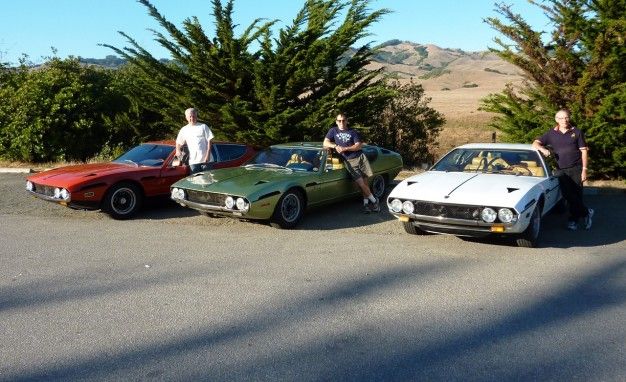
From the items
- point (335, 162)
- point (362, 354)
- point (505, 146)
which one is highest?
point (505, 146)

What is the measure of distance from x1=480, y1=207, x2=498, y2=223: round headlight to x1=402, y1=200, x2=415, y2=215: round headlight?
0.87 meters

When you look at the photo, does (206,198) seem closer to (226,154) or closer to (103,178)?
(103,178)

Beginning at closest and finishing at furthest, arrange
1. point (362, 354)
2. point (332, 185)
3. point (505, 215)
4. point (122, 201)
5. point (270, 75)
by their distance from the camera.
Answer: point (362, 354)
point (505, 215)
point (122, 201)
point (332, 185)
point (270, 75)

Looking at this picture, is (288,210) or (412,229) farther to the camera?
(288,210)

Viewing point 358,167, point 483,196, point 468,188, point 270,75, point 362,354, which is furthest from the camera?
point 270,75

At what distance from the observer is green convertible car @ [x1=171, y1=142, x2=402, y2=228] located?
752cm

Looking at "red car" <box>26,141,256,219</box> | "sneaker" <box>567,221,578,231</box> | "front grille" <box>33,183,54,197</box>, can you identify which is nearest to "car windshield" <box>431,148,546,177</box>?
"sneaker" <box>567,221,578,231</box>

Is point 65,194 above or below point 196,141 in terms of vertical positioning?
below

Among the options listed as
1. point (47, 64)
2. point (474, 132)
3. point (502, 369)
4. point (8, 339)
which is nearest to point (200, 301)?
point (8, 339)

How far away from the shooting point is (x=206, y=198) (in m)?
7.76

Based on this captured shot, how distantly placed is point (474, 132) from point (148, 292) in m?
26.0

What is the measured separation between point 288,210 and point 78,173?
3.29 meters

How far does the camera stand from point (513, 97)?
39.8 feet

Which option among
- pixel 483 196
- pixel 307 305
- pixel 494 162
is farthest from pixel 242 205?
pixel 494 162
